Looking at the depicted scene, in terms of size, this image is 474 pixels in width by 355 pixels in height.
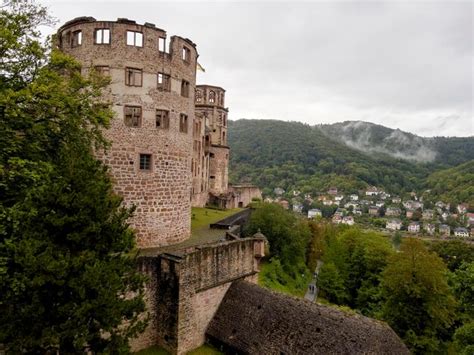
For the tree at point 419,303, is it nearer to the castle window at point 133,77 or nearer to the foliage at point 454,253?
the castle window at point 133,77

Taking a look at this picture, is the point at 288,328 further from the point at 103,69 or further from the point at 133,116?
the point at 103,69

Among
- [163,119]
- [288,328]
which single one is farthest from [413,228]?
[163,119]

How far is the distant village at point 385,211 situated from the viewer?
11362 centimetres

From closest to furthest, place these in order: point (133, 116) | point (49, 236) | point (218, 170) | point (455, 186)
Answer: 1. point (49, 236)
2. point (133, 116)
3. point (218, 170)
4. point (455, 186)

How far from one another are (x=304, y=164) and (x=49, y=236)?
16508 centimetres

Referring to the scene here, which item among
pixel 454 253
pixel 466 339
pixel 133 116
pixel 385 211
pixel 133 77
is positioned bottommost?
pixel 454 253

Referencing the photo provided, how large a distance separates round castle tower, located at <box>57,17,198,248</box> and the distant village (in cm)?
8934

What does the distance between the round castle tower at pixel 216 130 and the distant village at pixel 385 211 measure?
56995mm

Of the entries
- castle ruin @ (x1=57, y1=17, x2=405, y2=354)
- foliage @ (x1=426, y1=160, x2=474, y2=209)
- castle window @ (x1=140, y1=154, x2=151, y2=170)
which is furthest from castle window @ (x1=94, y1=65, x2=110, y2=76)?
foliage @ (x1=426, y1=160, x2=474, y2=209)

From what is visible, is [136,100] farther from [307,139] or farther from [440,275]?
[307,139]

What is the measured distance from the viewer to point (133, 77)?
15875mm

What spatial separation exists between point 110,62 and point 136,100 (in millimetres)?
1966

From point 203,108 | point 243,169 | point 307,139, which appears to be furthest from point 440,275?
point 307,139

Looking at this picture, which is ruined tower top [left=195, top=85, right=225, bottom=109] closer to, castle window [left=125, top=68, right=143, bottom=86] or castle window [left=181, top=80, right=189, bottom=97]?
castle window [left=181, top=80, right=189, bottom=97]
